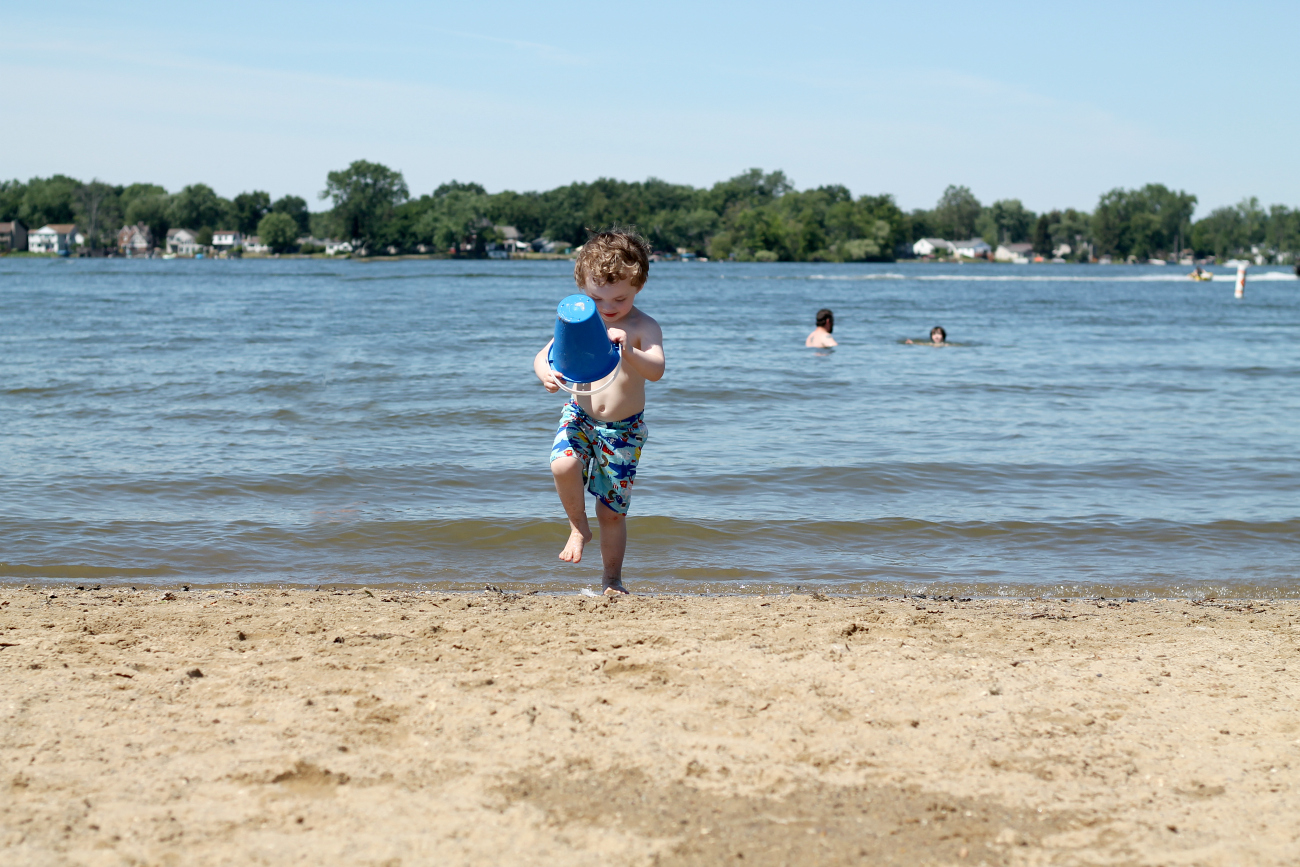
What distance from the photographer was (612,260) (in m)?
4.55

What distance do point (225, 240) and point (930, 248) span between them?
105 meters

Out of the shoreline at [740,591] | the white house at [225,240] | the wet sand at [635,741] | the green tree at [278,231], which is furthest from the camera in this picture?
the white house at [225,240]

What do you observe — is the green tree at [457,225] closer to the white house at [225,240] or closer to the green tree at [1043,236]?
the white house at [225,240]

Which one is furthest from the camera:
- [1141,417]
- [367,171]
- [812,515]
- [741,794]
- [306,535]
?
[367,171]

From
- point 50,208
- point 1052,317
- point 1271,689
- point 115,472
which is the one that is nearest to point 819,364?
point 115,472

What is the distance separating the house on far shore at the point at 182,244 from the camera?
5995 inches

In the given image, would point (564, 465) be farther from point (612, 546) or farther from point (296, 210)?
point (296, 210)

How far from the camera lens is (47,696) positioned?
129 inches

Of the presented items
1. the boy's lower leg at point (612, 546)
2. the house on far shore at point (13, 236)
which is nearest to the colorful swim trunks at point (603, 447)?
the boy's lower leg at point (612, 546)

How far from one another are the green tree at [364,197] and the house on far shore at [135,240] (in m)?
28.0

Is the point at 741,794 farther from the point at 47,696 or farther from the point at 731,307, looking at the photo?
the point at 731,307

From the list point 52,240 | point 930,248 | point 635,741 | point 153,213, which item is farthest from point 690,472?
point 930,248

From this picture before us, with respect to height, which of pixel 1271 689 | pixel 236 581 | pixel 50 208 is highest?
pixel 50 208

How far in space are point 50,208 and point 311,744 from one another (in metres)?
180
